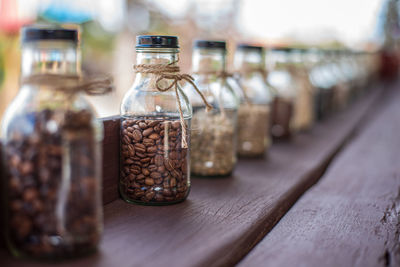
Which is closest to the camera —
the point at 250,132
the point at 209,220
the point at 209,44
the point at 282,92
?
the point at 209,220

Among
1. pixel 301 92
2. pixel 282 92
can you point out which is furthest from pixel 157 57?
pixel 301 92

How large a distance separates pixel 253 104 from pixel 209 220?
1.60 ft

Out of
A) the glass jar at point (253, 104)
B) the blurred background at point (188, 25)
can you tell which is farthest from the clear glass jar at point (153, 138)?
the blurred background at point (188, 25)

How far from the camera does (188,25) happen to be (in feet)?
11.1

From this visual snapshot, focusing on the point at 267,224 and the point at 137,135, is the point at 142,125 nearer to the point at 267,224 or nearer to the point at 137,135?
the point at 137,135

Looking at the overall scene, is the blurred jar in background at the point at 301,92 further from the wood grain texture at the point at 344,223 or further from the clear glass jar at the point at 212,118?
the clear glass jar at the point at 212,118

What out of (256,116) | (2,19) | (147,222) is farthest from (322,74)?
(2,19)

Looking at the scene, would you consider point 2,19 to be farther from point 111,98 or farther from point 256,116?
point 256,116

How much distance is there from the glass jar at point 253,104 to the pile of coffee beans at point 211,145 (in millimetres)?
149

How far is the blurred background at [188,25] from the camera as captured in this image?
2.67 meters

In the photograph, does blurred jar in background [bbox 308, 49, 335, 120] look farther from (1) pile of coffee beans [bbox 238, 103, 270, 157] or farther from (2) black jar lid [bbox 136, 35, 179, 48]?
(2) black jar lid [bbox 136, 35, 179, 48]

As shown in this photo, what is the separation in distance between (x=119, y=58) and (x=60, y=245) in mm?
3070

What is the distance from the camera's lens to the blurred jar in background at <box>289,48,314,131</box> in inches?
51.8

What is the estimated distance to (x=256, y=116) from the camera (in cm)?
98
